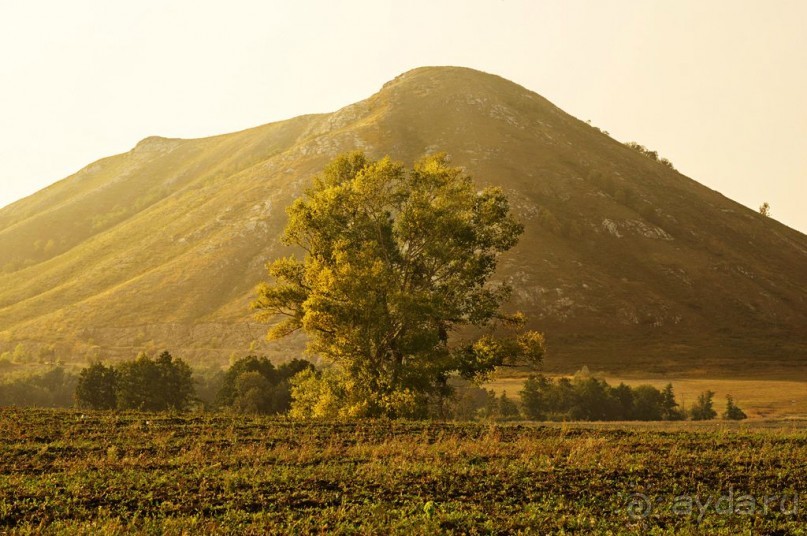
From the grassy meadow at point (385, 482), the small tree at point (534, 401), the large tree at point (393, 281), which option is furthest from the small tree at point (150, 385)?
the grassy meadow at point (385, 482)

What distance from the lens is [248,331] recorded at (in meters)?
140

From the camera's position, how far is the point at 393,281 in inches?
1476

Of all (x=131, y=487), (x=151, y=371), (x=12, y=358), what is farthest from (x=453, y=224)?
(x=12, y=358)

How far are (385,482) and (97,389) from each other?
55461mm

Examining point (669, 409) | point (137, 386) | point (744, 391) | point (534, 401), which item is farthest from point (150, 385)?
point (744, 391)

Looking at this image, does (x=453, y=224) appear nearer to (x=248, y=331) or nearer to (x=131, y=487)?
(x=131, y=487)

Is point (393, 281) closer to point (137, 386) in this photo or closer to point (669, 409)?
point (137, 386)

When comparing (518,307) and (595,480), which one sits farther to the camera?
(518,307)

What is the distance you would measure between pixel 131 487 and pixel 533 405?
62.0 meters

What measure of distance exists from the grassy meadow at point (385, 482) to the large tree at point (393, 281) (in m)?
10.8

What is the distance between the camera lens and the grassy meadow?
517 inches

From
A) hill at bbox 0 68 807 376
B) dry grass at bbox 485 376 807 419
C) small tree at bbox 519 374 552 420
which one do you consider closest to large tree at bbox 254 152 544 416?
small tree at bbox 519 374 552 420

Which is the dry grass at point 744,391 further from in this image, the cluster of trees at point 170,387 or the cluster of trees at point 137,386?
the cluster of trees at point 137,386

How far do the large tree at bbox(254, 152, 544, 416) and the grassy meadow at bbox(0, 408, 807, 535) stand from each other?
35.3ft
